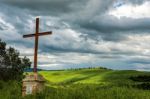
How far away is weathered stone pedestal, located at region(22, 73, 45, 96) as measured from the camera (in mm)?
29197

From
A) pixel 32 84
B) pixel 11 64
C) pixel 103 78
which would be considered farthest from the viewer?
pixel 103 78

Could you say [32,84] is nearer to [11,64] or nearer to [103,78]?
[11,64]

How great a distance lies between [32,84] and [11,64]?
634 inches

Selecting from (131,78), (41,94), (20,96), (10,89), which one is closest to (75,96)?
(41,94)

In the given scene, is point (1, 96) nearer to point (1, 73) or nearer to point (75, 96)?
point (75, 96)

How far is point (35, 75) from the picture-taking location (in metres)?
29.3

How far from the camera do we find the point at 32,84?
96.2 feet

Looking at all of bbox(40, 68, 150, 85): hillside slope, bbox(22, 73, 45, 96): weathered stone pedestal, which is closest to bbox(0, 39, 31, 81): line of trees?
bbox(22, 73, 45, 96): weathered stone pedestal

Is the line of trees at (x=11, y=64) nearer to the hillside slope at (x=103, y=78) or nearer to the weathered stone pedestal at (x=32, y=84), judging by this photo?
the weathered stone pedestal at (x=32, y=84)

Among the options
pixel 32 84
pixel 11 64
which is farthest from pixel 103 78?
pixel 32 84

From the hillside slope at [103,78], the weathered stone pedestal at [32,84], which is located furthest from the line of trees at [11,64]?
the hillside slope at [103,78]

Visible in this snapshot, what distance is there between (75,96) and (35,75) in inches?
141

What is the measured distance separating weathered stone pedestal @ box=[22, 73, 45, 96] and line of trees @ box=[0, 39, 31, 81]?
13849 millimetres

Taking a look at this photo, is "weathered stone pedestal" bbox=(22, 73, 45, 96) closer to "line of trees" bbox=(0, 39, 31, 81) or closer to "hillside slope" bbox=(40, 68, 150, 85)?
"line of trees" bbox=(0, 39, 31, 81)
